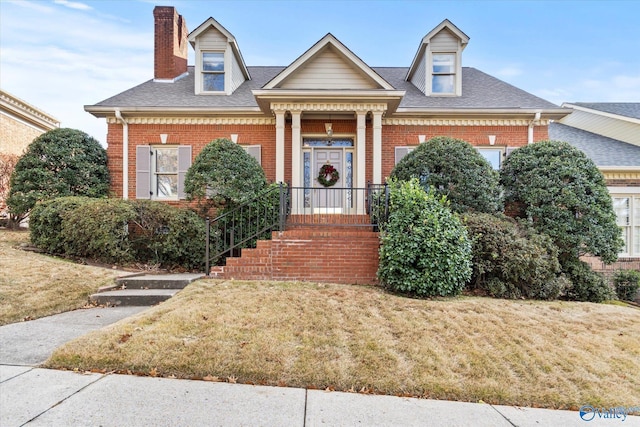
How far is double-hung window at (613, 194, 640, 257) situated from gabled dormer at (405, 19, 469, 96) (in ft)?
21.3

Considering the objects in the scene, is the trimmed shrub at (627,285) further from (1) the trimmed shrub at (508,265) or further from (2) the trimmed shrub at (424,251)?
(2) the trimmed shrub at (424,251)

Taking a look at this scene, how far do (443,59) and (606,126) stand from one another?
27.0 ft

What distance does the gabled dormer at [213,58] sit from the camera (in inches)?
427

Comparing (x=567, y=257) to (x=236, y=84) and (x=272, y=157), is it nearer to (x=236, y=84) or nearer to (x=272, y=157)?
(x=272, y=157)

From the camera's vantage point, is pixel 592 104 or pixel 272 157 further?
pixel 592 104

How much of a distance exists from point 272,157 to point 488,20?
896 centimetres

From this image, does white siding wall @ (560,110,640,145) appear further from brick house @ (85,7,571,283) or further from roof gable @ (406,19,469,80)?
roof gable @ (406,19,469,80)

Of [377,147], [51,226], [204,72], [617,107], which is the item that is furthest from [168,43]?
[617,107]

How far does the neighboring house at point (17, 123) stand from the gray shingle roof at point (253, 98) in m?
5.33

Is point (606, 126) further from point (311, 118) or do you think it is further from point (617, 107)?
point (311, 118)

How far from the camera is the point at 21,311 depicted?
4.89m

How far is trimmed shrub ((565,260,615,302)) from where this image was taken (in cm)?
720

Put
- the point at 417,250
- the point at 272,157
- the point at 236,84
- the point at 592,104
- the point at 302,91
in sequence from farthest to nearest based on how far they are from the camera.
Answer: the point at 592,104
the point at 236,84
the point at 272,157
the point at 302,91
the point at 417,250

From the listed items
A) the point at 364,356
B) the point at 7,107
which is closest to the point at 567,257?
the point at 364,356
